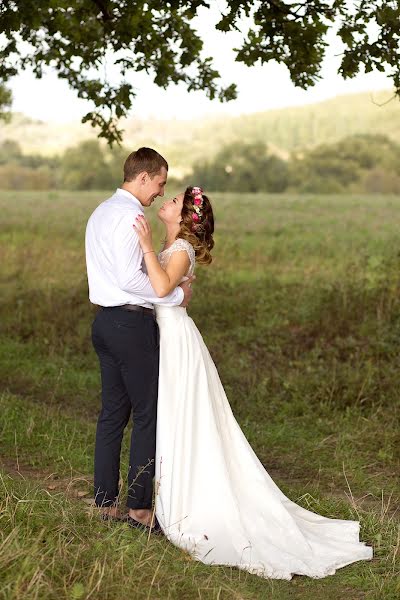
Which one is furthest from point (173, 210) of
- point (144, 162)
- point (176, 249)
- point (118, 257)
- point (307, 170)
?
point (307, 170)

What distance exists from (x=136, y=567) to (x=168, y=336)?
1.62 meters

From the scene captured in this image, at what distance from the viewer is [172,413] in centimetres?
624

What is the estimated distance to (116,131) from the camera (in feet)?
37.3

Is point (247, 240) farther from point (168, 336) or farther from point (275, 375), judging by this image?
point (168, 336)

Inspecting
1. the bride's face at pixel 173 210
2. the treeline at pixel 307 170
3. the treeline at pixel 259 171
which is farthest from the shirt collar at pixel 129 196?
the treeline at pixel 307 170

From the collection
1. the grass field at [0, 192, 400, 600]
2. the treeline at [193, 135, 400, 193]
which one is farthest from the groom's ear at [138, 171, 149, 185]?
the treeline at [193, 135, 400, 193]

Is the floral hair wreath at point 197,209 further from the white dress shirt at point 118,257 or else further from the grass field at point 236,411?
the grass field at point 236,411

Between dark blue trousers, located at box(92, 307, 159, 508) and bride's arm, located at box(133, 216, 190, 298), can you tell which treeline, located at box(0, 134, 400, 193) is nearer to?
dark blue trousers, located at box(92, 307, 159, 508)

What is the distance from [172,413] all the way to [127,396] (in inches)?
12.4

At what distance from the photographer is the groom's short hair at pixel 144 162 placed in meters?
6.03

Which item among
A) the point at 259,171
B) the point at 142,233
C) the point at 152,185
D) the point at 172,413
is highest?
the point at 152,185

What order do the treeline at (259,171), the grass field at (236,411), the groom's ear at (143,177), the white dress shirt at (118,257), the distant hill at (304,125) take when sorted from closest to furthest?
the grass field at (236,411) < the white dress shirt at (118,257) < the groom's ear at (143,177) < the treeline at (259,171) < the distant hill at (304,125)

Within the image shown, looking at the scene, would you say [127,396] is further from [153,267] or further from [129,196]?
[129,196]

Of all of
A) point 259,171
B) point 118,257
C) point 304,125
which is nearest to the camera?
point 118,257
